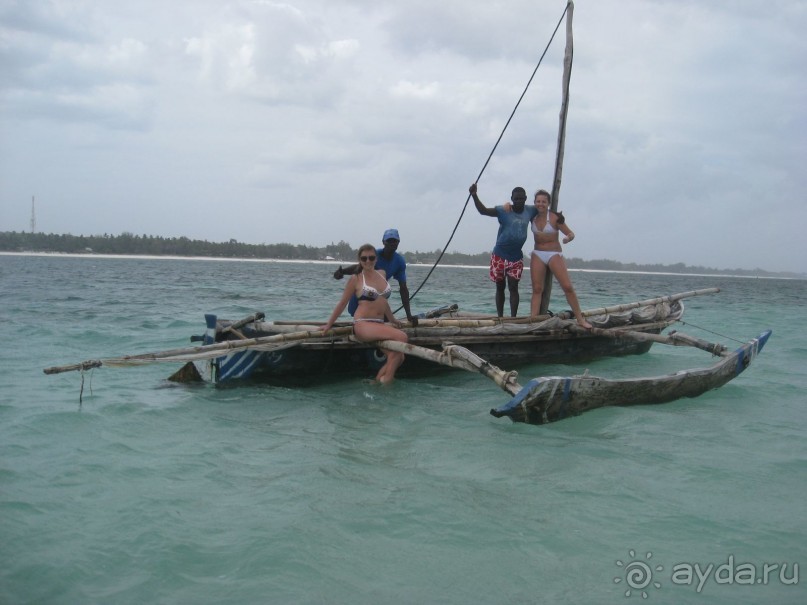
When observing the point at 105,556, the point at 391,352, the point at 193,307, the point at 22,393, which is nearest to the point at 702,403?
the point at 391,352

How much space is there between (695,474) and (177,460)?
158 inches

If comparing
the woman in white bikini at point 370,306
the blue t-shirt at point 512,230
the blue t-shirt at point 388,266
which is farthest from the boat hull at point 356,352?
the blue t-shirt at point 512,230

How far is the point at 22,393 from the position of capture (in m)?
7.05

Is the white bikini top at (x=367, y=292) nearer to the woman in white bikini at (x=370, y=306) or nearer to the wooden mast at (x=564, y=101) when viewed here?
the woman in white bikini at (x=370, y=306)

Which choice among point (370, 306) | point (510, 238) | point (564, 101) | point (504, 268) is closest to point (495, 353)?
point (504, 268)

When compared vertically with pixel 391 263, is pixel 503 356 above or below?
below

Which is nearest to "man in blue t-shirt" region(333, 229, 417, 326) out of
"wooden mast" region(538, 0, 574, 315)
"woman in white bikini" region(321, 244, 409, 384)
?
"woman in white bikini" region(321, 244, 409, 384)

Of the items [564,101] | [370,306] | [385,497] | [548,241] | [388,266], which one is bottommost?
[385,497]

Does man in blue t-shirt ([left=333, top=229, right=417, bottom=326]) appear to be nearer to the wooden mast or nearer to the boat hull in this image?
the boat hull

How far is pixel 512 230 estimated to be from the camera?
8508 millimetres

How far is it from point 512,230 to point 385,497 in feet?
16.7

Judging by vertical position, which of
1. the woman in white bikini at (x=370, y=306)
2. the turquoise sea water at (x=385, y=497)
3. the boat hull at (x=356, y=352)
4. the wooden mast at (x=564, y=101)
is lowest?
the turquoise sea water at (x=385, y=497)

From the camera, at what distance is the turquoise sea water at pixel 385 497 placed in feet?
10.9

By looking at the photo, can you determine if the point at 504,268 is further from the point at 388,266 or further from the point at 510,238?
the point at 388,266
